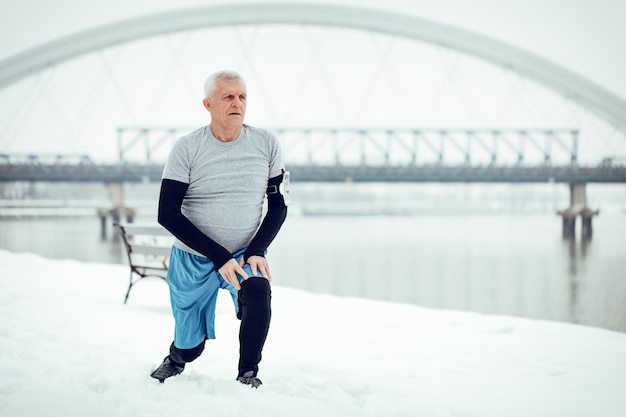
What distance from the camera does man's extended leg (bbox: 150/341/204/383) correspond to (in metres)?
3.93

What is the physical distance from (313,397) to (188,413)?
→ 807 millimetres

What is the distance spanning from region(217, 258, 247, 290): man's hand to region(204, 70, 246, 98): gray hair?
1.02 meters

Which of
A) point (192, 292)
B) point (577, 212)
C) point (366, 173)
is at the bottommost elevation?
point (577, 212)

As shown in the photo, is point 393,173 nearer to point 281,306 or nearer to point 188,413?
point 281,306

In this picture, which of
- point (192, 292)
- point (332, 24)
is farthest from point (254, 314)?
point (332, 24)

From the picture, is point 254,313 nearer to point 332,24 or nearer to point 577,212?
point 332,24

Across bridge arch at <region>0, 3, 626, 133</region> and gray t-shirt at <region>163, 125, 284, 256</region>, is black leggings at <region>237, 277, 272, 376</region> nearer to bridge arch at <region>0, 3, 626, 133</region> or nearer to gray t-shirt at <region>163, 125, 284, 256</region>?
gray t-shirt at <region>163, 125, 284, 256</region>

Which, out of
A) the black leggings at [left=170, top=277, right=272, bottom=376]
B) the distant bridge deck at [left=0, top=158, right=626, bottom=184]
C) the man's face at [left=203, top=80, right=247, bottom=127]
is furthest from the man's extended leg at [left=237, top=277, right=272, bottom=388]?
the distant bridge deck at [left=0, top=158, right=626, bottom=184]

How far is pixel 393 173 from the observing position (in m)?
48.5

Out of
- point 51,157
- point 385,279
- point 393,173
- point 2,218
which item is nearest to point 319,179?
point 393,173

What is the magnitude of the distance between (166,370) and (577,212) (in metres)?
58.4

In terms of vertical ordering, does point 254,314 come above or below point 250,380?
above

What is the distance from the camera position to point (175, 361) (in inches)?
157

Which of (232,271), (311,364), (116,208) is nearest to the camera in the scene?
(232,271)
